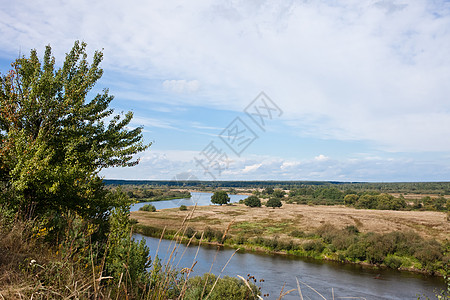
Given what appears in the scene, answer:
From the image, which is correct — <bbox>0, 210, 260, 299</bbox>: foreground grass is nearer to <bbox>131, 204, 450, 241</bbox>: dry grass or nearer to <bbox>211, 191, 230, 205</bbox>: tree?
<bbox>131, 204, 450, 241</bbox>: dry grass

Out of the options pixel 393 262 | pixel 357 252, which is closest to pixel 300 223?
pixel 357 252

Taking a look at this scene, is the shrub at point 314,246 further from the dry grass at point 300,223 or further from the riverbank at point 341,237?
the dry grass at point 300,223

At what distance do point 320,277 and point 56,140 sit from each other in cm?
2647

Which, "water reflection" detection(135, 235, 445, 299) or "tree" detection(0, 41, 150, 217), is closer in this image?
"tree" detection(0, 41, 150, 217)

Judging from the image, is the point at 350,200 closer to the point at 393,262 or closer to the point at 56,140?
the point at 393,262

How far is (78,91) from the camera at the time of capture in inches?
538

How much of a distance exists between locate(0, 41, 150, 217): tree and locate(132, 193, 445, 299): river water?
10.9 meters

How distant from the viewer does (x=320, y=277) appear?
29.5 meters

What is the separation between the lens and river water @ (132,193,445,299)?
25.1m

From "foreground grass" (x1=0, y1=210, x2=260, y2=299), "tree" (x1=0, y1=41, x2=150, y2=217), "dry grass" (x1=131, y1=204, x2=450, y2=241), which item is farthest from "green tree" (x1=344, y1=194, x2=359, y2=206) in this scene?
"foreground grass" (x1=0, y1=210, x2=260, y2=299)

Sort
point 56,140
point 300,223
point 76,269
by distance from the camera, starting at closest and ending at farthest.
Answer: point 76,269
point 56,140
point 300,223

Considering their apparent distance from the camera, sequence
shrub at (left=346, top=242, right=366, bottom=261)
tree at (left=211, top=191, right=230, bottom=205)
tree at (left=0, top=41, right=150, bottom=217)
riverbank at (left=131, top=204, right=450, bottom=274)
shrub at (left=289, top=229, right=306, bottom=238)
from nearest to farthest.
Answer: tree at (left=0, top=41, right=150, bottom=217) < riverbank at (left=131, top=204, right=450, bottom=274) < shrub at (left=346, top=242, right=366, bottom=261) < shrub at (left=289, top=229, right=306, bottom=238) < tree at (left=211, top=191, right=230, bottom=205)

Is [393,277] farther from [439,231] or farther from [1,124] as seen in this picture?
[1,124]

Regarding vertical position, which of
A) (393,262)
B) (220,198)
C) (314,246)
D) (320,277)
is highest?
(220,198)
